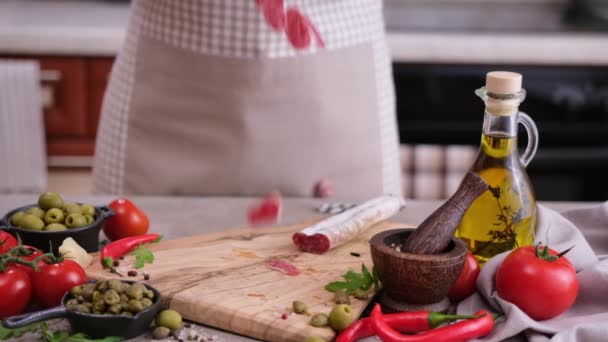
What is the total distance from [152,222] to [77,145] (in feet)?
4.36

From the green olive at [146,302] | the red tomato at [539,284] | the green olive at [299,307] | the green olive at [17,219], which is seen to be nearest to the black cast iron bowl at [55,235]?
the green olive at [17,219]

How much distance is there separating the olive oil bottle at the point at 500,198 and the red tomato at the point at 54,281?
52 centimetres

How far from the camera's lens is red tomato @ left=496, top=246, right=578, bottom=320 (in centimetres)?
100

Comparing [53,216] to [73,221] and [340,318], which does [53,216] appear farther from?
[340,318]

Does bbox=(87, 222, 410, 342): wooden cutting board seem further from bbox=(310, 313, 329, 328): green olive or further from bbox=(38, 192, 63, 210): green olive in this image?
bbox=(38, 192, 63, 210): green olive

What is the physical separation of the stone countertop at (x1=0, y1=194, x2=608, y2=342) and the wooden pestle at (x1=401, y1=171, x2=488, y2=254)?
1.06ft

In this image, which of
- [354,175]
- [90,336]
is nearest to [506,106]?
[90,336]

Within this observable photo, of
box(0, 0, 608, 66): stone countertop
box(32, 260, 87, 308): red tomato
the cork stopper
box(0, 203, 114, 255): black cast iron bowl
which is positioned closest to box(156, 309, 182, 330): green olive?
box(32, 260, 87, 308): red tomato

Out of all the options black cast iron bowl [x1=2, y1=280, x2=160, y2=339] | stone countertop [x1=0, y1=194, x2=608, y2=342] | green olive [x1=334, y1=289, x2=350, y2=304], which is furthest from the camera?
stone countertop [x1=0, y1=194, x2=608, y2=342]

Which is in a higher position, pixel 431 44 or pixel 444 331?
pixel 431 44

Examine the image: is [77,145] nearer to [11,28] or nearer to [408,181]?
[11,28]

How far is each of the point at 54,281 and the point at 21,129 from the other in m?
1.66

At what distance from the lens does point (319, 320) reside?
99 cm

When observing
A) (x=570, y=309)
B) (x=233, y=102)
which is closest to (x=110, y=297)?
(x=570, y=309)
